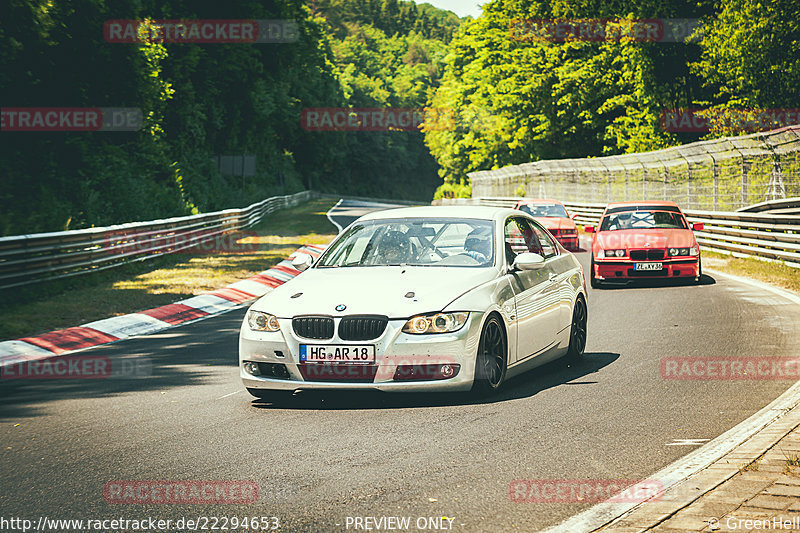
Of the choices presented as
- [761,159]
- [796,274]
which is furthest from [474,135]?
[796,274]

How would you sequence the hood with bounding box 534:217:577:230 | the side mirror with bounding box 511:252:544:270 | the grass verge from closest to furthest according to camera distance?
1. the side mirror with bounding box 511:252:544:270
2. the grass verge
3. the hood with bounding box 534:217:577:230

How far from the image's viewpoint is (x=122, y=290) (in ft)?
57.4

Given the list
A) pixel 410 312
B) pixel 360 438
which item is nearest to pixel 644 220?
pixel 410 312

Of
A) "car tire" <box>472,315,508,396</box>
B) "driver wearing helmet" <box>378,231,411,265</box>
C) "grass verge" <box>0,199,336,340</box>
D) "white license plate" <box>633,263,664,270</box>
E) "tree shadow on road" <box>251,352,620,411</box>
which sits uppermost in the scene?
"driver wearing helmet" <box>378,231,411,265</box>

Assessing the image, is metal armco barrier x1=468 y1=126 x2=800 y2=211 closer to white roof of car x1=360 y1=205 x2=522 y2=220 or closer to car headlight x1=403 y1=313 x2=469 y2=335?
white roof of car x1=360 y1=205 x2=522 y2=220

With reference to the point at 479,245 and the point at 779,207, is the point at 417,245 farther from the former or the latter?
the point at 779,207

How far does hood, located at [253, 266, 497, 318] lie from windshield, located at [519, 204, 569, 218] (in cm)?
2077

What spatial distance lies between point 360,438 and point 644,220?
13077 millimetres

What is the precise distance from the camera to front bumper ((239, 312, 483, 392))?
273 inches

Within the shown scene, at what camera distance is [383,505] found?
15.8 feet

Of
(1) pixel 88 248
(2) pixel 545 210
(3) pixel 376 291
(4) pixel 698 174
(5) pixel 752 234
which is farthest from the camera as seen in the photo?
(4) pixel 698 174

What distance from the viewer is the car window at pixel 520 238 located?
28.4 feet

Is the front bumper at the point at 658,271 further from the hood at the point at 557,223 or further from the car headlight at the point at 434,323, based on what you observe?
the car headlight at the point at 434,323

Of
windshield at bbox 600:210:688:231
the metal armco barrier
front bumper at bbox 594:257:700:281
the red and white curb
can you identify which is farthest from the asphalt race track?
the metal armco barrier
